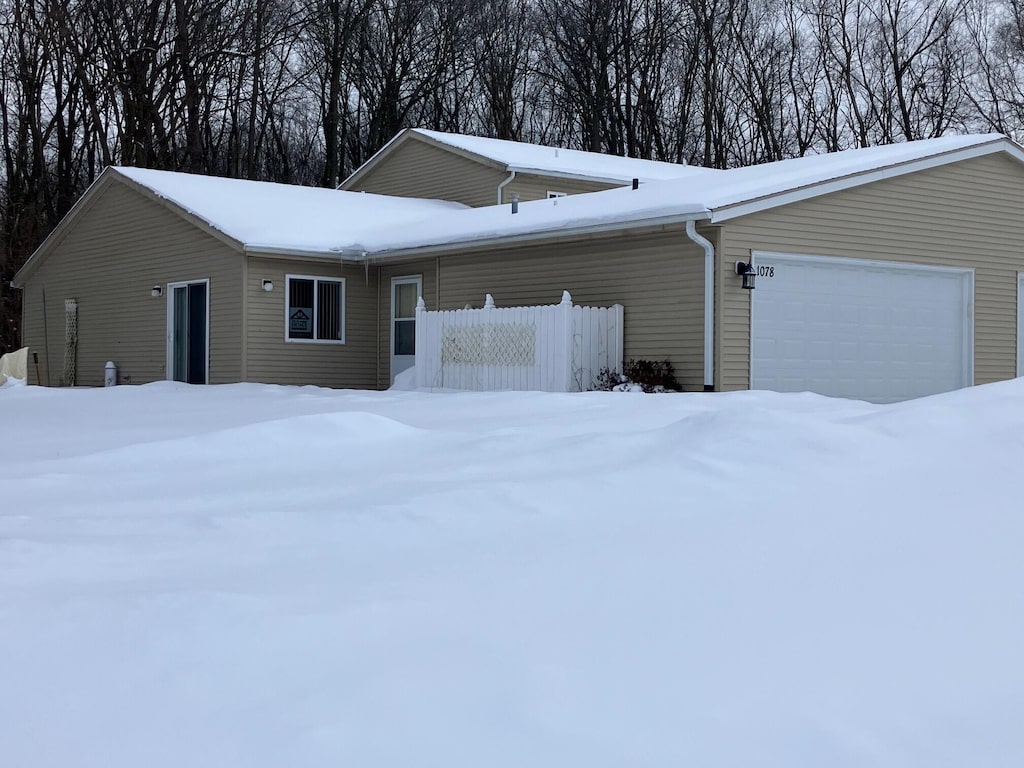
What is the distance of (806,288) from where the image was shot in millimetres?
14750

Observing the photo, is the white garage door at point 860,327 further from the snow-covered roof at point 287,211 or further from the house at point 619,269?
the snow-covered roof at point 287,211

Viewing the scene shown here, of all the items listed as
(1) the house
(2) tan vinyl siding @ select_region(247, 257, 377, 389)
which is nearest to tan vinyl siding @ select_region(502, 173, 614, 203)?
(1) the house

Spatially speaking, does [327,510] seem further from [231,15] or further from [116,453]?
[231,15]

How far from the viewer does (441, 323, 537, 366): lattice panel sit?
50.1ft

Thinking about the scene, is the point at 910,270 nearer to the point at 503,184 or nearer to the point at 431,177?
the point at 503,184

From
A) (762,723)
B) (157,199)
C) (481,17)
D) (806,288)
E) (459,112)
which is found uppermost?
(481,17)

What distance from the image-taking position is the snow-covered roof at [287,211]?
18.5m

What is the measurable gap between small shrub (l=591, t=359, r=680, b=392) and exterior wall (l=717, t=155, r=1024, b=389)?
28.8 inches

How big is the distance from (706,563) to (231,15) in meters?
30.0

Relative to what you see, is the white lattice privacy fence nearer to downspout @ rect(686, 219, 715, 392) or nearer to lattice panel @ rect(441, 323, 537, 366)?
lattice panel @ rect(441, 323, 537, 366)

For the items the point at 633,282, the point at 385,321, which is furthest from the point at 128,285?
the point at 633,282

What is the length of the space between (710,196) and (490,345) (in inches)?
138

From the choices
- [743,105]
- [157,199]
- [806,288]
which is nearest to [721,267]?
[806,288]

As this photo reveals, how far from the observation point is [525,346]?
15281 mm
